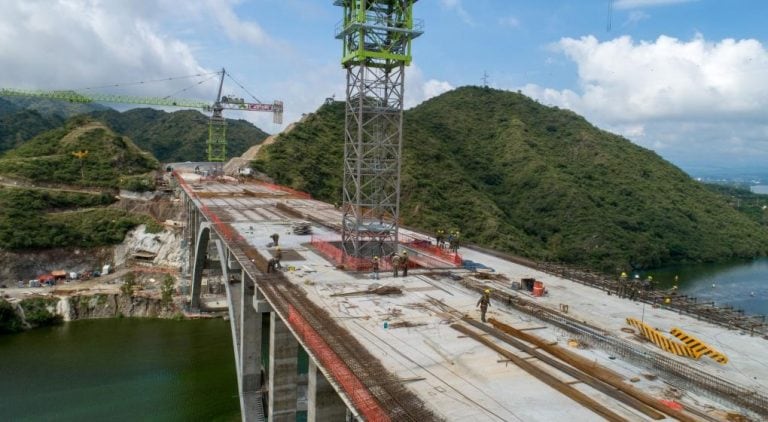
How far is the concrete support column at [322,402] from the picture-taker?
49.0ft

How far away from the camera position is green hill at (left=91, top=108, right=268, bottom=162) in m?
156

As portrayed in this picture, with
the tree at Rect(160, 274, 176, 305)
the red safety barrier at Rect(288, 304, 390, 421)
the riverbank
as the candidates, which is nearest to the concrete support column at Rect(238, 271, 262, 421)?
the red safety barrier at Rect(288, 304, 390, 421)

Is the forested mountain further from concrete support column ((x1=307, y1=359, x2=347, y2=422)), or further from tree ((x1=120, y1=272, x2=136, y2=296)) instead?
concrete support column ((x1=307, y1=359, x2=347, y2=422))

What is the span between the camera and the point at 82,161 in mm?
83438

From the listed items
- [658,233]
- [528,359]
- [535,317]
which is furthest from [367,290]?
[658,233]

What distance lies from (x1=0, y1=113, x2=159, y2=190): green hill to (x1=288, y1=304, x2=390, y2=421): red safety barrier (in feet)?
230

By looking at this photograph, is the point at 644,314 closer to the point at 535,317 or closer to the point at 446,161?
the point at 535,317

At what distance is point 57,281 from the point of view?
60.9 metres

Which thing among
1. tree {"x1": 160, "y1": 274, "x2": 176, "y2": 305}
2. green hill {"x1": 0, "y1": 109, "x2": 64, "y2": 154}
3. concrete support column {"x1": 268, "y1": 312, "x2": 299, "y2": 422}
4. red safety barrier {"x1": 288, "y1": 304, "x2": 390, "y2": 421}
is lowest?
tree {"x1": 160, "y1": 274, "x2": 176, "y2": 305}

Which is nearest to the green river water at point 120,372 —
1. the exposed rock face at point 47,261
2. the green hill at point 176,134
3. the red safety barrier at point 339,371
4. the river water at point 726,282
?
the exposed rock face at point 47,261

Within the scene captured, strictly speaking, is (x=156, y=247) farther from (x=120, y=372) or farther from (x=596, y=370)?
(x=596, y=370)

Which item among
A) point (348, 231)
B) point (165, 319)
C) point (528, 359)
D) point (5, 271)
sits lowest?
point (165, 319)

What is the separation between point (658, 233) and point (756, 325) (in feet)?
320

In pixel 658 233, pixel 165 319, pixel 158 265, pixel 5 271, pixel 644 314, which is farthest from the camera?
pixel 658 233
